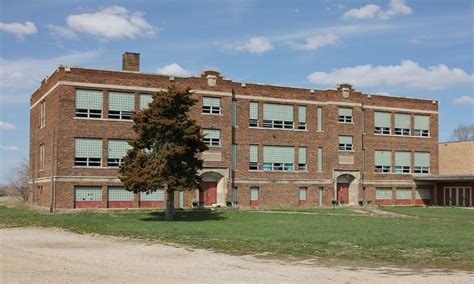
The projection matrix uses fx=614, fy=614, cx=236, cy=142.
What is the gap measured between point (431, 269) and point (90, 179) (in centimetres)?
3570

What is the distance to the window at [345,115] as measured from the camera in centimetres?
6066

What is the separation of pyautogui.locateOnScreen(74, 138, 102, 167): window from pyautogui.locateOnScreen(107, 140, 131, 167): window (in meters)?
0.74

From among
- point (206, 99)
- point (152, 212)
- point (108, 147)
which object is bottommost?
point (152, 212)

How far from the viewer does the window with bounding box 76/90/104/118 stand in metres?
48.5

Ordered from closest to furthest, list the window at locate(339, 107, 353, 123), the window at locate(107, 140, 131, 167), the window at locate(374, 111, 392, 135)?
the window at locate(107, 140, 131, 167) < the window at locate(339, 107, 353, 123) < the window at locate(374, 111, 392, 135)

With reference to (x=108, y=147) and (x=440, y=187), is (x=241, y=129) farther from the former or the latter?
(x=440, y=187)

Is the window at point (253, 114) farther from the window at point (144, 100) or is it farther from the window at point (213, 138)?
the window at point (144, 100)

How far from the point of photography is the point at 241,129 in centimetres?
5578

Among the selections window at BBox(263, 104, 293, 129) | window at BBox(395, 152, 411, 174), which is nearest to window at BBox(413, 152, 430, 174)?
window at BBox(395, 152, 411, 174)

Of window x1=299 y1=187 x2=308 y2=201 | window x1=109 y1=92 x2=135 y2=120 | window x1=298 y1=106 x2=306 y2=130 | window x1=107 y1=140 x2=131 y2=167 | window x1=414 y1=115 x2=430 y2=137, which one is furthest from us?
window x1=414 y1=115 x2=430 y2=137

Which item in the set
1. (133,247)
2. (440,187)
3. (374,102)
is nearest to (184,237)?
(133,247)

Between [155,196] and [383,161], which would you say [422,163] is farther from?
[155,196]

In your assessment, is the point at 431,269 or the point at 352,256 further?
the point at 352,256

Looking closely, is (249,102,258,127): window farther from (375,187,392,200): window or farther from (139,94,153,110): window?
(375,187,392,200): window
